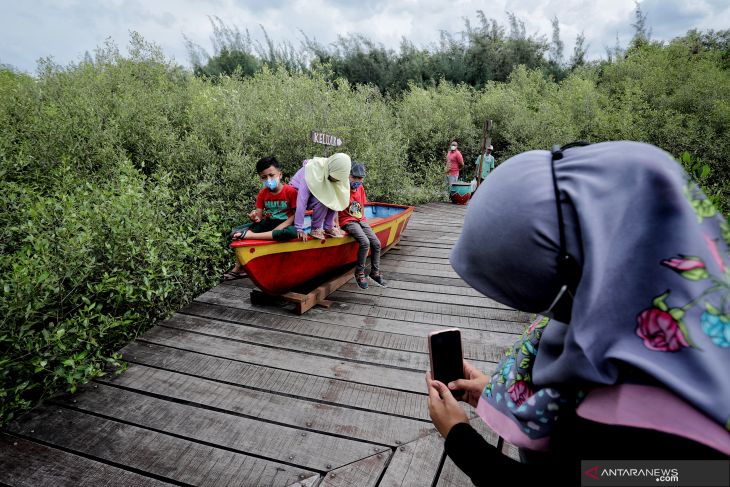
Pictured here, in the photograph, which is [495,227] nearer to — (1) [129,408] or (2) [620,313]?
(2) [620,313]

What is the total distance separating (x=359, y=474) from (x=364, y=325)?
1642mm

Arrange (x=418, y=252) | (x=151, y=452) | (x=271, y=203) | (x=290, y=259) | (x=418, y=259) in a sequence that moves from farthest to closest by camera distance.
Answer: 1. (x=418, y=252)
2. (x=418, y=259)
3. (x=271, y=203)
4. (x=290, y=259)
5. (x=151, y=452)

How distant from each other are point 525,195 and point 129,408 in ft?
8.47

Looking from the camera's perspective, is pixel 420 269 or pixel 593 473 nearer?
pixel 593 473

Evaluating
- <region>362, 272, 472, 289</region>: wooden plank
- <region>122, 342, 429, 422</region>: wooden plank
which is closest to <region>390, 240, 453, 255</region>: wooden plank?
<region>362, 272, 472, 289</region>: wooden plank

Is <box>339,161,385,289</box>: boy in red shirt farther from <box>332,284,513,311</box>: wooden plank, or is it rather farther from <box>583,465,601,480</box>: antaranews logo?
<box>583,465,601,480</box>: antaranews logo

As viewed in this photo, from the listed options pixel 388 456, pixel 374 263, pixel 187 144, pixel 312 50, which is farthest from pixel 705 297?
pixel 312 50

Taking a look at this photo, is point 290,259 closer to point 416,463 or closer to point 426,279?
point 426,279

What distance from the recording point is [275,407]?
7.70ft

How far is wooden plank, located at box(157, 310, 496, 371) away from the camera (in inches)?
113

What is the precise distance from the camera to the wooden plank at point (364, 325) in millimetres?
3260

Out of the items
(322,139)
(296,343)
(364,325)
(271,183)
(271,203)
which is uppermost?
(322,139)

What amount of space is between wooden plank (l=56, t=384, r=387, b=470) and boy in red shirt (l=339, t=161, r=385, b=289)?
7.43ft

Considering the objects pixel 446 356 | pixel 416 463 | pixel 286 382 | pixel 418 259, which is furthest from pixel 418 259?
pixel 446 356
